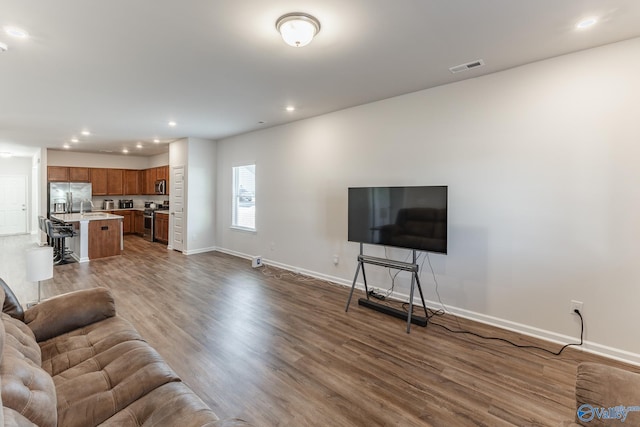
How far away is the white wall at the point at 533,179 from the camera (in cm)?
263

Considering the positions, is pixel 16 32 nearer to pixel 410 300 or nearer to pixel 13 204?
pixel 410 300

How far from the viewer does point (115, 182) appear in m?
9.59

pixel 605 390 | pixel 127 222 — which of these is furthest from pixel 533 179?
pixel 127 222

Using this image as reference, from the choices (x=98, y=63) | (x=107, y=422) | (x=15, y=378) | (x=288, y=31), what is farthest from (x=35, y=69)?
(x=107, y=422)

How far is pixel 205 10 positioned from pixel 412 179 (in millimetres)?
2910

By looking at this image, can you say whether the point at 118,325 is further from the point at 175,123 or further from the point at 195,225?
the point at 195,225

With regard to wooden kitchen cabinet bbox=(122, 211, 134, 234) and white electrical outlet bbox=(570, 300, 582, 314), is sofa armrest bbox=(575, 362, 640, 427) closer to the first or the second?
white electrical outlet bbox=(570, 300, 582, 314)

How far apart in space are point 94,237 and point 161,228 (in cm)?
207

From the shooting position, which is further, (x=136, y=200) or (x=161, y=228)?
(x=136, y=200)

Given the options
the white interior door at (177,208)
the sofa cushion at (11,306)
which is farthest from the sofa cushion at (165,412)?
the white interior door at (177,208)

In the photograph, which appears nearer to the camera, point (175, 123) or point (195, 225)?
point (175, 123)

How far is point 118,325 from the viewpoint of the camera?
2.15 metres

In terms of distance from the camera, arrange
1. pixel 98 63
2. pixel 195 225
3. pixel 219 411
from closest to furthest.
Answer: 1. pixel 219 411
2. pixel 98 63
3. pixel 195 225

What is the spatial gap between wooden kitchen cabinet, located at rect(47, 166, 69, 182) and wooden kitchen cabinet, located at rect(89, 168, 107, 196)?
0.59 metres
